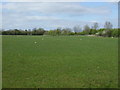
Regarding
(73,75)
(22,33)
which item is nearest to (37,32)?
(22,33)

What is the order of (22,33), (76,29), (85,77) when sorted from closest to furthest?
(85,77) → (22,33) → (76,29)

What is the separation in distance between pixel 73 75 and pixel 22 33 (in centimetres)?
11789

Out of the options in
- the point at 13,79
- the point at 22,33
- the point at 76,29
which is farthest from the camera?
the point at 76,29

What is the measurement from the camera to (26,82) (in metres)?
7.57

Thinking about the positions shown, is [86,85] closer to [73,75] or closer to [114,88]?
[114,88]

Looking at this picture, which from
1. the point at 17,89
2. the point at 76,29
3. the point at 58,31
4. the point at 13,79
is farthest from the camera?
the point at 76,29

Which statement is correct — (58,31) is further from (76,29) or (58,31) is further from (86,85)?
(86,85)

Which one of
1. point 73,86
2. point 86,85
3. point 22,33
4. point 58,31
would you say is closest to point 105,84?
point 86,85

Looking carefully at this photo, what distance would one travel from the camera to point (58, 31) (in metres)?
137

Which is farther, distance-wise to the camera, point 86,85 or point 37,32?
point 37,32

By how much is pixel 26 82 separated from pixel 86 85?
1938 millimetres

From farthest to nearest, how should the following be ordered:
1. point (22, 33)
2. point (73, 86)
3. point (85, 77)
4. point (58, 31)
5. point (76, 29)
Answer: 1. point (76, 29)
2. point (58, 31)
3. point (22, 33)
4. point (85, 77)
5. point (73, 86)

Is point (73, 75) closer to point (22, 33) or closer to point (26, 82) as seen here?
point (26, 82)

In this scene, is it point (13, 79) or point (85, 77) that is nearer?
point (13, 79)
